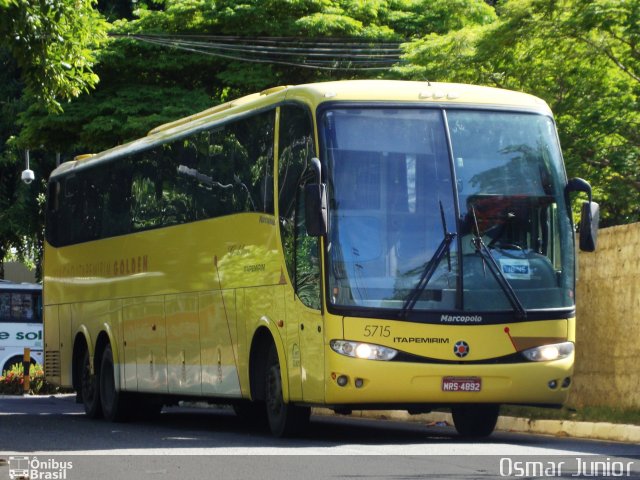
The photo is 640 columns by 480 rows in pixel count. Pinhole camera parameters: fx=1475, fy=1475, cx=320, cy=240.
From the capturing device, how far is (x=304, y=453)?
12617 millimetres

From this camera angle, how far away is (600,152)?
2261cm

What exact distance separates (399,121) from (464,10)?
1842cm

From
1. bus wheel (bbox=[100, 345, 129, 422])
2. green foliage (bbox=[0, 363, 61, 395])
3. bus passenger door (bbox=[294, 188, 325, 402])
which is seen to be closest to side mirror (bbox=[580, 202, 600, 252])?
bus passenger door (bbox=[294, 188, 325, 402])

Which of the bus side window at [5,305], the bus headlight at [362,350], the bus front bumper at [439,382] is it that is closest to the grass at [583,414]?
the bus front bumper at [439,382]

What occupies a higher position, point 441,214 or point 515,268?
point 441,214

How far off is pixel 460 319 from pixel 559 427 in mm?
2778

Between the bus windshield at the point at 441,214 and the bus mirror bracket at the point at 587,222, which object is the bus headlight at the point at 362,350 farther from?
the bus mirror bracket at the point at 587,222

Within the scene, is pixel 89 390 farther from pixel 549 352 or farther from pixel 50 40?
pixel 549 352

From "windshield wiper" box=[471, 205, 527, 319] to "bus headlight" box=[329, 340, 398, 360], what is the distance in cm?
124

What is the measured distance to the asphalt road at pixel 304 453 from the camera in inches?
429

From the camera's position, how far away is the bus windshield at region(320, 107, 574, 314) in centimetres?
1370

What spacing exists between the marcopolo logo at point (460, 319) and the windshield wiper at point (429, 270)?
32cm

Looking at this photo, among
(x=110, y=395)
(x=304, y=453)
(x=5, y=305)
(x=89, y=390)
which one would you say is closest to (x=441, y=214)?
(x=304, y=453)

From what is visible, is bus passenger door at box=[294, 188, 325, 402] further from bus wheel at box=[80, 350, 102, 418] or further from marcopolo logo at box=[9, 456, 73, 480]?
bus wheel at box=[80, 350, 102, 418]
